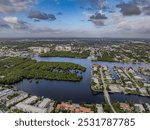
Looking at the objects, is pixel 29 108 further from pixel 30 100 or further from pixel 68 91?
pixel 68 91

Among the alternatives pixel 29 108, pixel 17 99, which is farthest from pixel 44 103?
pixel 17 99

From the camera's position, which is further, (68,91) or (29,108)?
(68,91)

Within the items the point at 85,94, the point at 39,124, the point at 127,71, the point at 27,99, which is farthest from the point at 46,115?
the point at 127,71

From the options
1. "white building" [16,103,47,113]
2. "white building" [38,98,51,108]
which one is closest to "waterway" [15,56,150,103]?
"white building" [38,98,51,108]

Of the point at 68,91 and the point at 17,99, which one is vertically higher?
the point at 17,99

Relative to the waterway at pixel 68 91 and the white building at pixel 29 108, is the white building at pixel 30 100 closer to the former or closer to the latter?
the white building at pixel 29 108

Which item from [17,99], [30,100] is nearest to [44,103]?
[30,100]

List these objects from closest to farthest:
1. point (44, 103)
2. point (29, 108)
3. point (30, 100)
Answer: point (29, 108) → point (44, 103) → point (30, 100)

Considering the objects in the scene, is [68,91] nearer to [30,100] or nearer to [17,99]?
[30,100]

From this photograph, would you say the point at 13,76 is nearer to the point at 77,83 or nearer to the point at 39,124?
the point at 77,83

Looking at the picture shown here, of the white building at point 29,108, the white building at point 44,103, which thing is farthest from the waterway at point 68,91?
the white building at point 29,108

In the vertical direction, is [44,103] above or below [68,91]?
above

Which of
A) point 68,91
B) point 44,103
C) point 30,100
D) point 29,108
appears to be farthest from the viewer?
point 68,91
